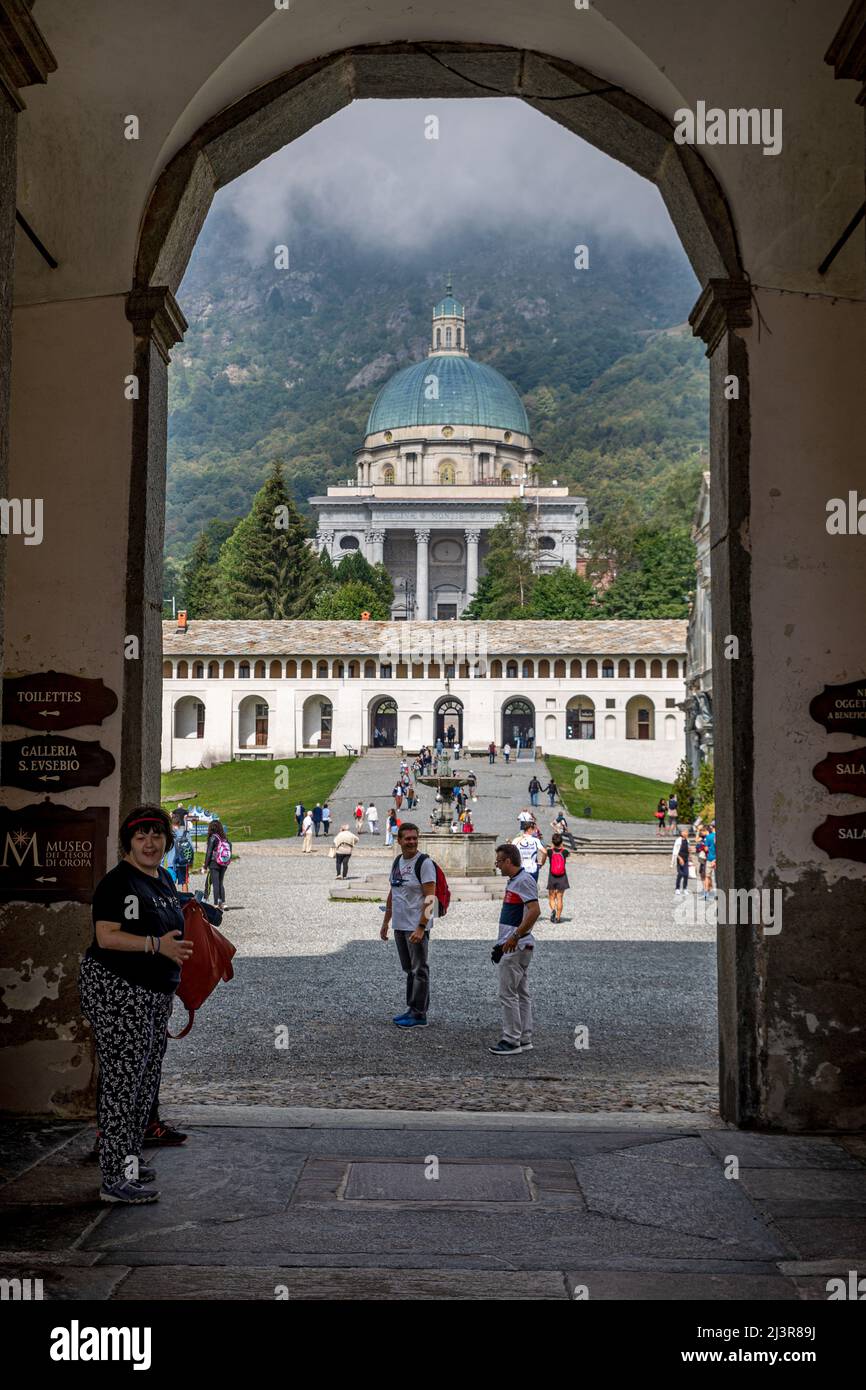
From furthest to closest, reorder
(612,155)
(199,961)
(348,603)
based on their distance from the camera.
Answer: (348,603) → (612,155) → (199,961)

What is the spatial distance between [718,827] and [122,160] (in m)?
4.87

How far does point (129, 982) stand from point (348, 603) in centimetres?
7551

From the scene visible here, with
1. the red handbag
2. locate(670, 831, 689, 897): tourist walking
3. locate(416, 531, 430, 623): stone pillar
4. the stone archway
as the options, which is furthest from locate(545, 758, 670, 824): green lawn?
locate(416, 531, 430, 623): stone pillar

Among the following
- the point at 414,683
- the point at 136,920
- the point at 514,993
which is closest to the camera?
the point at 136,920

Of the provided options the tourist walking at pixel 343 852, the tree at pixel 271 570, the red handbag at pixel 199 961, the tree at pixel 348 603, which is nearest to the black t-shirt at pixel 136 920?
the red handbag at pixel 199 961

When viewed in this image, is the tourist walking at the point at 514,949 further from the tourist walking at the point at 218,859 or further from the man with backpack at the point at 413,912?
the tourist walking at the point at 218,859

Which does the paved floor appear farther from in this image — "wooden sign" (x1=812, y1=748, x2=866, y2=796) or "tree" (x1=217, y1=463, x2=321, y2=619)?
"tree" (x1=217, y1=463, x2=321, y2=619)

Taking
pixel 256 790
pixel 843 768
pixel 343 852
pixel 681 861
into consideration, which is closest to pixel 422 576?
pixel 256 790

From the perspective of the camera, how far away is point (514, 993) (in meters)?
9.56

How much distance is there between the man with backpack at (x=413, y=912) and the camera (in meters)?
10.4

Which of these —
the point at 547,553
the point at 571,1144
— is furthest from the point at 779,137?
the point at 547,553

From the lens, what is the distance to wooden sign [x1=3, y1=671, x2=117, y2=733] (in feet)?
22.7

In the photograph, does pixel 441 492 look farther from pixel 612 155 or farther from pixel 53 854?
pixel 53 854

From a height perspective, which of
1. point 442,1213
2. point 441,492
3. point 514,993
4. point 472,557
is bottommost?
point 442,1213
